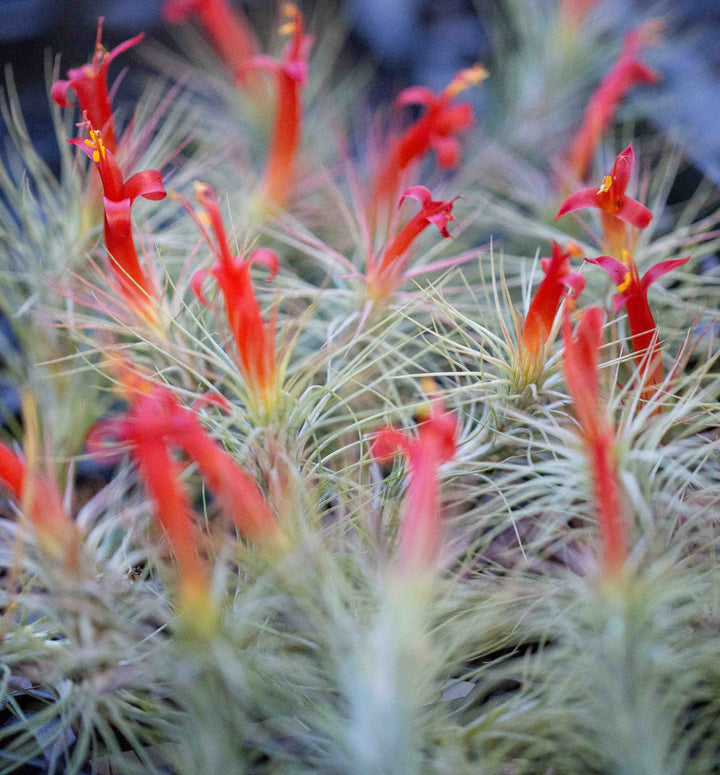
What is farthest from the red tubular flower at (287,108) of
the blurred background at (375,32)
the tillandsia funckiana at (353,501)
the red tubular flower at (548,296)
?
the blurred background at (375,32)

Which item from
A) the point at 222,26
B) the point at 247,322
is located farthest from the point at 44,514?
the point at 222,26

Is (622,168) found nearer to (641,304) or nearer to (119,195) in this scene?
(641,304)

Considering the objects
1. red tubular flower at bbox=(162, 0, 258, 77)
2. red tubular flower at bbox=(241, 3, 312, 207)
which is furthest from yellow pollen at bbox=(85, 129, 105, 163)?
red tubular flower at bbox=(162, 0, 258, 77)

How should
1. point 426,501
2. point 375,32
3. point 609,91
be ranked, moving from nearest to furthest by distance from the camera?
point 426,501
point 609,91
point 375,32

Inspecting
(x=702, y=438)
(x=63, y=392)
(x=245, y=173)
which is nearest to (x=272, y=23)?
(x=245, y=173)

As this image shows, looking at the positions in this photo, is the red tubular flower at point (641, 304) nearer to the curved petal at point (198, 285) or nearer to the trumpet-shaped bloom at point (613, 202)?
the trumpet-shaped bloom at point (613, 202)
